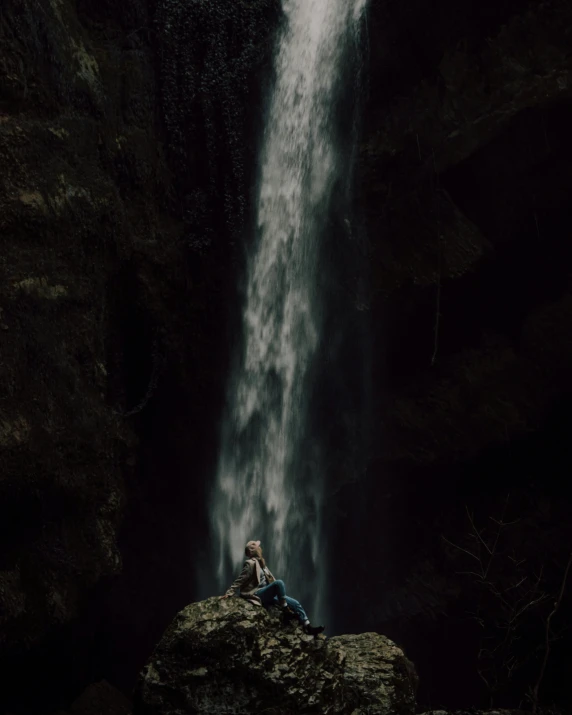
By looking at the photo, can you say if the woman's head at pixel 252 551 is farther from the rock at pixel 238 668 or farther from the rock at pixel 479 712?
the rock at pixel 479 712

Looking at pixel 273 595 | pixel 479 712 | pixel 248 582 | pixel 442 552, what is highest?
pixel 248 582

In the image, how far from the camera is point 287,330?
1645 centimetres

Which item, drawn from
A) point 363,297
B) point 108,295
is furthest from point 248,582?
point 363,297

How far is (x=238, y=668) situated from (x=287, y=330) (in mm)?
10283

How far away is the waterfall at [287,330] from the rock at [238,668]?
851 cm

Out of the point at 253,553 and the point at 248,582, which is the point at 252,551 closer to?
the point at 253,553

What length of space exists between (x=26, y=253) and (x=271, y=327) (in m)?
5.91

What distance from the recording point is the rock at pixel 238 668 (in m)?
6.74

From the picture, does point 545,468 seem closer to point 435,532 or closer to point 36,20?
point 435,532

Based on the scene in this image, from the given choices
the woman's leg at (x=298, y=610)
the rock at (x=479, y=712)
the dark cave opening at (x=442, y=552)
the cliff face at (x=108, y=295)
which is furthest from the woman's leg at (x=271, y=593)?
the dark cave opening at (x=442, y=552)

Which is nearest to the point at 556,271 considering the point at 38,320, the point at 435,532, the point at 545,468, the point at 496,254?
the point at 496,254

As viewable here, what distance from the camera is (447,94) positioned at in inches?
604

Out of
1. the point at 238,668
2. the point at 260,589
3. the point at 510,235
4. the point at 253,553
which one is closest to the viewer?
the point at 238,668

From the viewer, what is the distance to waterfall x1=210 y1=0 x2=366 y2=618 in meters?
15.9
